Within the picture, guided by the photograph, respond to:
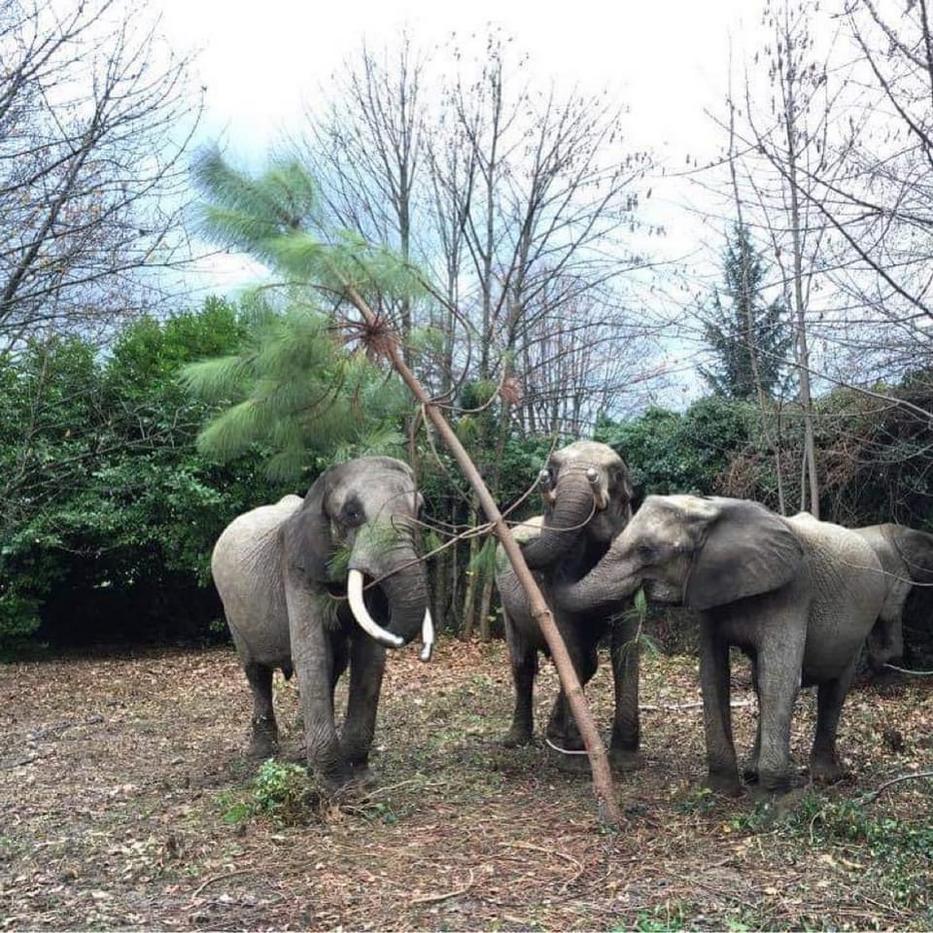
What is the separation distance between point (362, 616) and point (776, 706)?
248cm

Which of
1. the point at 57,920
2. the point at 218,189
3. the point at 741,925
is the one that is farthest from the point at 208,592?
the point at 741,925

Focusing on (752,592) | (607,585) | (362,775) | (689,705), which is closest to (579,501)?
(607,585)

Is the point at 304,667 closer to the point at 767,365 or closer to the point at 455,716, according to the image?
the point at 455,716

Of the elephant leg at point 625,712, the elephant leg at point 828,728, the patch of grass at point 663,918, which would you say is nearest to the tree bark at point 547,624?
the patch of grass at point 663,918

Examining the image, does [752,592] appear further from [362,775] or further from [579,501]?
[362,775]

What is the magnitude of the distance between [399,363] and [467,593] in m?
10.4

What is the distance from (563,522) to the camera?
24.1ft

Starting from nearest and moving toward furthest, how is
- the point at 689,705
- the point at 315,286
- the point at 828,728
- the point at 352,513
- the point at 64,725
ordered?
the point at 315,286
the point at 352,513
the point at 828,728
the point at 689,705
the point at 64,725

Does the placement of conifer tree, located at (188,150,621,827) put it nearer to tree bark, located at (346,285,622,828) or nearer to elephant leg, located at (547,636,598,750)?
tree bark, located at (346,285,622,828)

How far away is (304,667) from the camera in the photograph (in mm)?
7195

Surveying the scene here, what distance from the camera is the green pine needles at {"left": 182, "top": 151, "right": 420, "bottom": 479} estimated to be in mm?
6711

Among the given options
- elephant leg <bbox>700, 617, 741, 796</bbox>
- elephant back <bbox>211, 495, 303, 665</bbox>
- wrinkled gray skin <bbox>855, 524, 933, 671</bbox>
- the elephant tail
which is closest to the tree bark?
elephant leg <bbox>700, 617, 741, 796</bbox>

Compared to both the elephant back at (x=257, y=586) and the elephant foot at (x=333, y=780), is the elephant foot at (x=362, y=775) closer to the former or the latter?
the elephant foot at (x=333, y=780)

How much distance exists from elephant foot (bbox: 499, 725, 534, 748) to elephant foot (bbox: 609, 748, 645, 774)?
1.11 m
